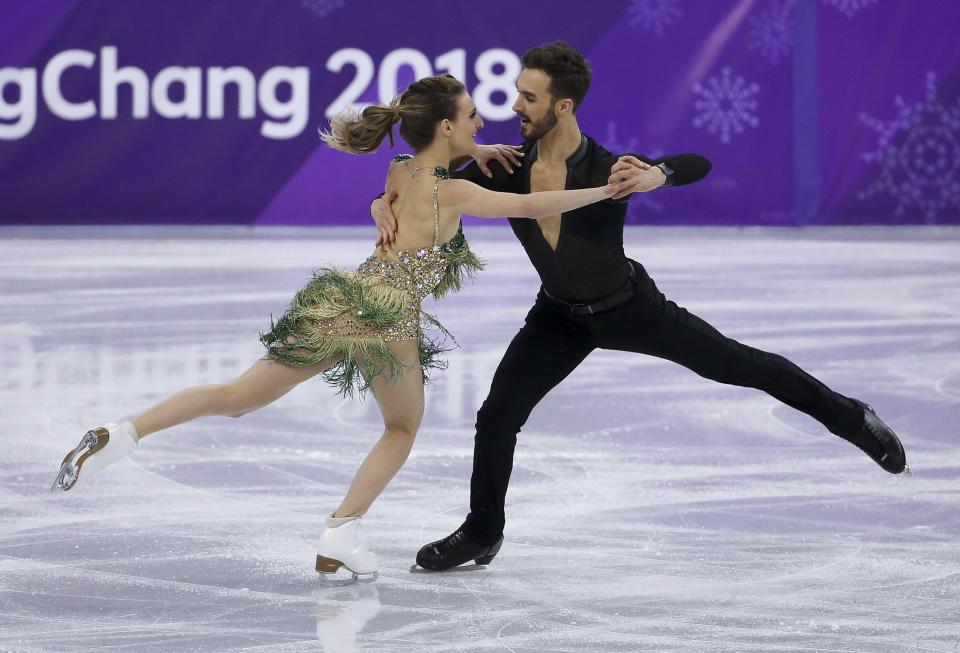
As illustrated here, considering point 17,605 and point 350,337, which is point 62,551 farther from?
point 350,337

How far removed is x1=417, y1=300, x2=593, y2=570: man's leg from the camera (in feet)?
11.6

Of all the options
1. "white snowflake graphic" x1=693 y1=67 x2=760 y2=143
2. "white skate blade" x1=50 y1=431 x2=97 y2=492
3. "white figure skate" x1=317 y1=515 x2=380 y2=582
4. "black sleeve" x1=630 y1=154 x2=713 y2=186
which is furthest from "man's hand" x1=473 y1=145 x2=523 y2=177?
"white snowflake graphic" x1=693 y1=67 x2=760 y2=143

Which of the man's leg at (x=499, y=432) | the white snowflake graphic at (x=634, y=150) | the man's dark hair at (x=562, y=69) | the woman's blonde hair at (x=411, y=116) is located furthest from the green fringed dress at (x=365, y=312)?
the white snowflake graphic at (x=634, y=150)

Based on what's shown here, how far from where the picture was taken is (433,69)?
12.1 metres

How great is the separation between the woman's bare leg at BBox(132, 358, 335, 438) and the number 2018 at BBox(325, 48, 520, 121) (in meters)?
8.77

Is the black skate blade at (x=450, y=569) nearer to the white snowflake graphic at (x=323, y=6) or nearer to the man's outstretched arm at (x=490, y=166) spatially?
the man's outstretched arm at (x=490, y=166)

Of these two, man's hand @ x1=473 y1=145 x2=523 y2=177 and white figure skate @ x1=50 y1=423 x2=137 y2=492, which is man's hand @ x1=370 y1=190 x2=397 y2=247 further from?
white figure skate @ x1=50 y1=423 x2=137 y2=492

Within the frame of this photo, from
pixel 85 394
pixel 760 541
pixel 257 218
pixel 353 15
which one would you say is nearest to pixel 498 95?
pixel 353 15

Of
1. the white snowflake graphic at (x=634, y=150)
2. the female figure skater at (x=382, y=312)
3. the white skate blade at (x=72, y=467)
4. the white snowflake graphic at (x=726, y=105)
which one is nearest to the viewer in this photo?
the white skate blade at (x=72, y=467)

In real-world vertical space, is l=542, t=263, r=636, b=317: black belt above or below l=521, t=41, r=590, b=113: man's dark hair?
below

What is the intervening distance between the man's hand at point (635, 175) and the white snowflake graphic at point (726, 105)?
347 inches

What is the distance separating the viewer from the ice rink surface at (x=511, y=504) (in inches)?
122

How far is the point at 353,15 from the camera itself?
475 inches

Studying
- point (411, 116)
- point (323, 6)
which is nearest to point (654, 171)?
point (411, 116)
